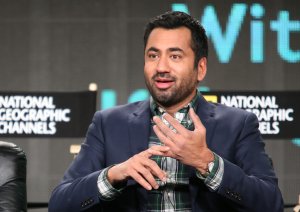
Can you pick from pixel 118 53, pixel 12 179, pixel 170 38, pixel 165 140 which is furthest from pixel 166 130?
pixel 118 53

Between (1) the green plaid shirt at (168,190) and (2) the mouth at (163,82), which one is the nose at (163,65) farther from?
(1) the green plaid shirt at (168,190)

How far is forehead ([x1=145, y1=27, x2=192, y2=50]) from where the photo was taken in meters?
2.22

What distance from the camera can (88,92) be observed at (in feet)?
18.2

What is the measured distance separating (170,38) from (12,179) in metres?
0.63

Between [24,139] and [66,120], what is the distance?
462 mm

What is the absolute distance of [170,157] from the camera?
6.84 ft

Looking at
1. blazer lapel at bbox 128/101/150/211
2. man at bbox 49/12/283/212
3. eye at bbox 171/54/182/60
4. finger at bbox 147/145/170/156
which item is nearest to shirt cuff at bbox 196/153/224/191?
man at bbox 49/12/283/212

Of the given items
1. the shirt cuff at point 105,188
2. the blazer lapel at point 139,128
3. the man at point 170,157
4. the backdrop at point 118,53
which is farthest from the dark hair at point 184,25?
the backdrop at point 118,53

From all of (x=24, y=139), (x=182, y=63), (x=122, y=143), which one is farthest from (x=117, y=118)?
(x=24, y=139)

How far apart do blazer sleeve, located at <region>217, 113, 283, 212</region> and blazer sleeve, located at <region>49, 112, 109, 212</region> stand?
1.23 feet

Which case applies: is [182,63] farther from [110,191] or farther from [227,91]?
[227,91]

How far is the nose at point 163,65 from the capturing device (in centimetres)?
217

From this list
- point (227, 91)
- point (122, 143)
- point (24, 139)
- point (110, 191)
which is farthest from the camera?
point (24, 139)

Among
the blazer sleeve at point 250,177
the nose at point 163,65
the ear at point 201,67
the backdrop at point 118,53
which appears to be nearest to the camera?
the blazer sleeve at point 250,177
